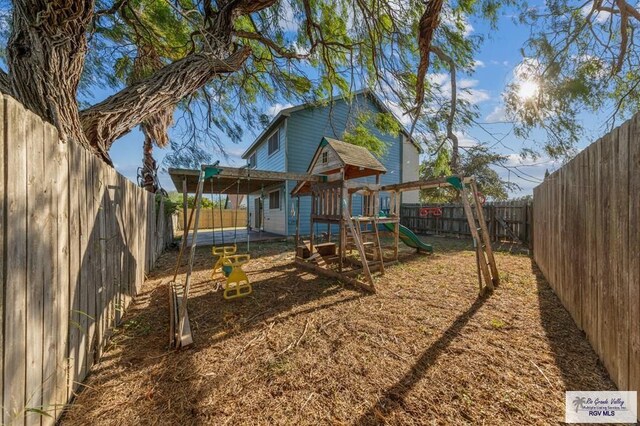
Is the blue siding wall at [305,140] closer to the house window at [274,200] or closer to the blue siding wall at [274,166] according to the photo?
the blue siding wall at [274,166]

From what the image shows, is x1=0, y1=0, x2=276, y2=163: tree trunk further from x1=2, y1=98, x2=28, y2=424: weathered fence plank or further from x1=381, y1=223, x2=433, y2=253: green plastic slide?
x1=381, y1=223, x2=433, y2=253: green plastic slide

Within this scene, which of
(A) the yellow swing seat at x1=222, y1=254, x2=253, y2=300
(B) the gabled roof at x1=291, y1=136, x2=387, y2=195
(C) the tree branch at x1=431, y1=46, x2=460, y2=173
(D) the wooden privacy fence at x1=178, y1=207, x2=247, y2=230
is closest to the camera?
(A) the yellow swing seat at x1=222, y1=254, x2=253, y2=300

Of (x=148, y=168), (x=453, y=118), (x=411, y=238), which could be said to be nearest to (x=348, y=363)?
(x=453, y=118)

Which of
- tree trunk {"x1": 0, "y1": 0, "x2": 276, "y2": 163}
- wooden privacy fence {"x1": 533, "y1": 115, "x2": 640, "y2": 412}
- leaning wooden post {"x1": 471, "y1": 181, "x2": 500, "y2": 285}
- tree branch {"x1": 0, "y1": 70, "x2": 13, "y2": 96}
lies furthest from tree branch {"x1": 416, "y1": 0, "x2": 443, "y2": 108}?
tree branch {"x1": 0, "y1": 70, "x2": 13, "y2": 96}

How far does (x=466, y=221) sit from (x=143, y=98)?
12.6 m

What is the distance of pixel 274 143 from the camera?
1312cm

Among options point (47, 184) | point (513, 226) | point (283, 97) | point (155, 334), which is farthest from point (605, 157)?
point (513, 226)

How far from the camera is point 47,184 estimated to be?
5.37ft

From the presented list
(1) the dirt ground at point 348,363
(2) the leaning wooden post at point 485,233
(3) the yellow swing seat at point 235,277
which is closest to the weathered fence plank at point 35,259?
(1) the dirt ground at point 348,363

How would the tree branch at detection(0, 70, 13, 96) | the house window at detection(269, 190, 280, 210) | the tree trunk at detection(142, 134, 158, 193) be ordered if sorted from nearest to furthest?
the tree branch at detection(0, 70, 13, 96) → the tree trunk at detection(142, 134, 158, 193) → the house window at detection(269, 190, 280, 210)

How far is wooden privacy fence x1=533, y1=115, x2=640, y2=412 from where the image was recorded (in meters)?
1.80

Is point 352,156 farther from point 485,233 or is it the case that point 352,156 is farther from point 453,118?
point 485,233

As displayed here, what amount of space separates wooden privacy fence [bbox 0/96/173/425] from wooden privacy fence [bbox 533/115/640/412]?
3.88 metres

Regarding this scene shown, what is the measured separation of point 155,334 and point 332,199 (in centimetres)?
404
